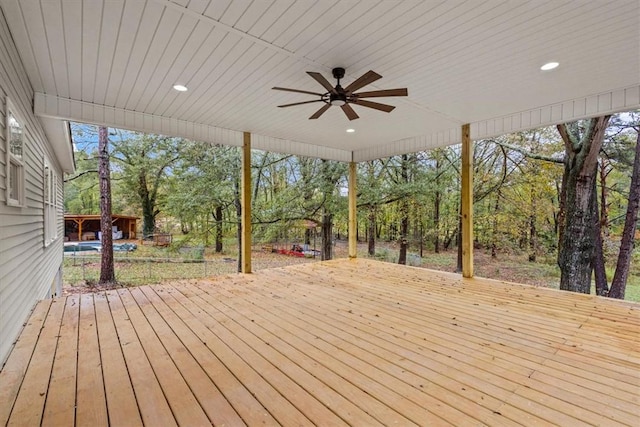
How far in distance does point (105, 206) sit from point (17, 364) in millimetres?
7505

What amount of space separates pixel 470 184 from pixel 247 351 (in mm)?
4678

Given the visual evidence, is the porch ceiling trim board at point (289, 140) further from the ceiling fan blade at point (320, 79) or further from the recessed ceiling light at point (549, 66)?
the ceiling fan blade at point (320, 79)

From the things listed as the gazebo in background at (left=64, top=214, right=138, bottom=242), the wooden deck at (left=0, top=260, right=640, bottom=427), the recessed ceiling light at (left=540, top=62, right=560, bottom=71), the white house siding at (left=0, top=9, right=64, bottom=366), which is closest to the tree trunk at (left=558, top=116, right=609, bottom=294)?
the wooden deck at (left=0, top=260, right=640, bottom=427)

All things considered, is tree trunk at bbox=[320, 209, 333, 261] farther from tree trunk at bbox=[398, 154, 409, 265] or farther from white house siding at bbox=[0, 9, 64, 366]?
white house siding at bbox=[0, 9, 64, 366]

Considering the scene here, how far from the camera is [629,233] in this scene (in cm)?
625

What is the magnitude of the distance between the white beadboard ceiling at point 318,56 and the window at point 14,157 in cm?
71

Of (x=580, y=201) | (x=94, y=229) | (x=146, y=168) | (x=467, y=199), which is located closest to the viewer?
(x=467, y=199)

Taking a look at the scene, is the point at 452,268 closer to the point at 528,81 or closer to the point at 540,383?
the point at 528,81

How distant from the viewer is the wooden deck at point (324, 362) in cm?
159

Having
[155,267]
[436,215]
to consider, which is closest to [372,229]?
[436,215]

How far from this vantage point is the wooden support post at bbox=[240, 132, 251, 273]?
548cm

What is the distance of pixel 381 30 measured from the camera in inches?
99.7

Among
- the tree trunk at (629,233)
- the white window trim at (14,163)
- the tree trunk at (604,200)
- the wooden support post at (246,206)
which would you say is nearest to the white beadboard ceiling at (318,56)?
the white window trim at (14,163)

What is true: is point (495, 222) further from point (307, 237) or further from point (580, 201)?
point (307, 237)
